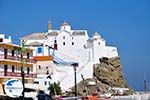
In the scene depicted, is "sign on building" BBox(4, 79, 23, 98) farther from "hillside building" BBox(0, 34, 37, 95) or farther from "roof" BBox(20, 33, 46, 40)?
"roof" BBox(20, 33, 46, 40)

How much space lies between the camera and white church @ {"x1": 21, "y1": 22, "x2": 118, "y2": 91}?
74125mm

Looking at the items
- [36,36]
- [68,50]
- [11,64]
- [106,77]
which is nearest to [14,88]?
[11,64]

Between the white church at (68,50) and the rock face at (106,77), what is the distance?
3.35 ft

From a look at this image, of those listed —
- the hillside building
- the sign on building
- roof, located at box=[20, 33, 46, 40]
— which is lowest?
the sign on building

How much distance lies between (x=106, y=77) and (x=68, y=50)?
9.12m

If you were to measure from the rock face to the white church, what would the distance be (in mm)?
1020

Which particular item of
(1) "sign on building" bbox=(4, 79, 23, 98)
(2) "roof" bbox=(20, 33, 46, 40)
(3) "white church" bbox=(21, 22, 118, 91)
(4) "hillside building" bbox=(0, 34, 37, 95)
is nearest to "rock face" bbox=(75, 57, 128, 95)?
(3) "white church" bbox=(21, 22, 118, 91)

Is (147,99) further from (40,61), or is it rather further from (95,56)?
(95,56)

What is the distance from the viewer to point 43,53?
73.6 metres

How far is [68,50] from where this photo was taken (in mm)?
83688

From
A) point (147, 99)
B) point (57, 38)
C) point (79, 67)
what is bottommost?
point (147, 99)

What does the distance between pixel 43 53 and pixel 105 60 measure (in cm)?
1413

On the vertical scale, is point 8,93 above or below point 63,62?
below

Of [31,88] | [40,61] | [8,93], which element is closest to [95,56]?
[40,61]
